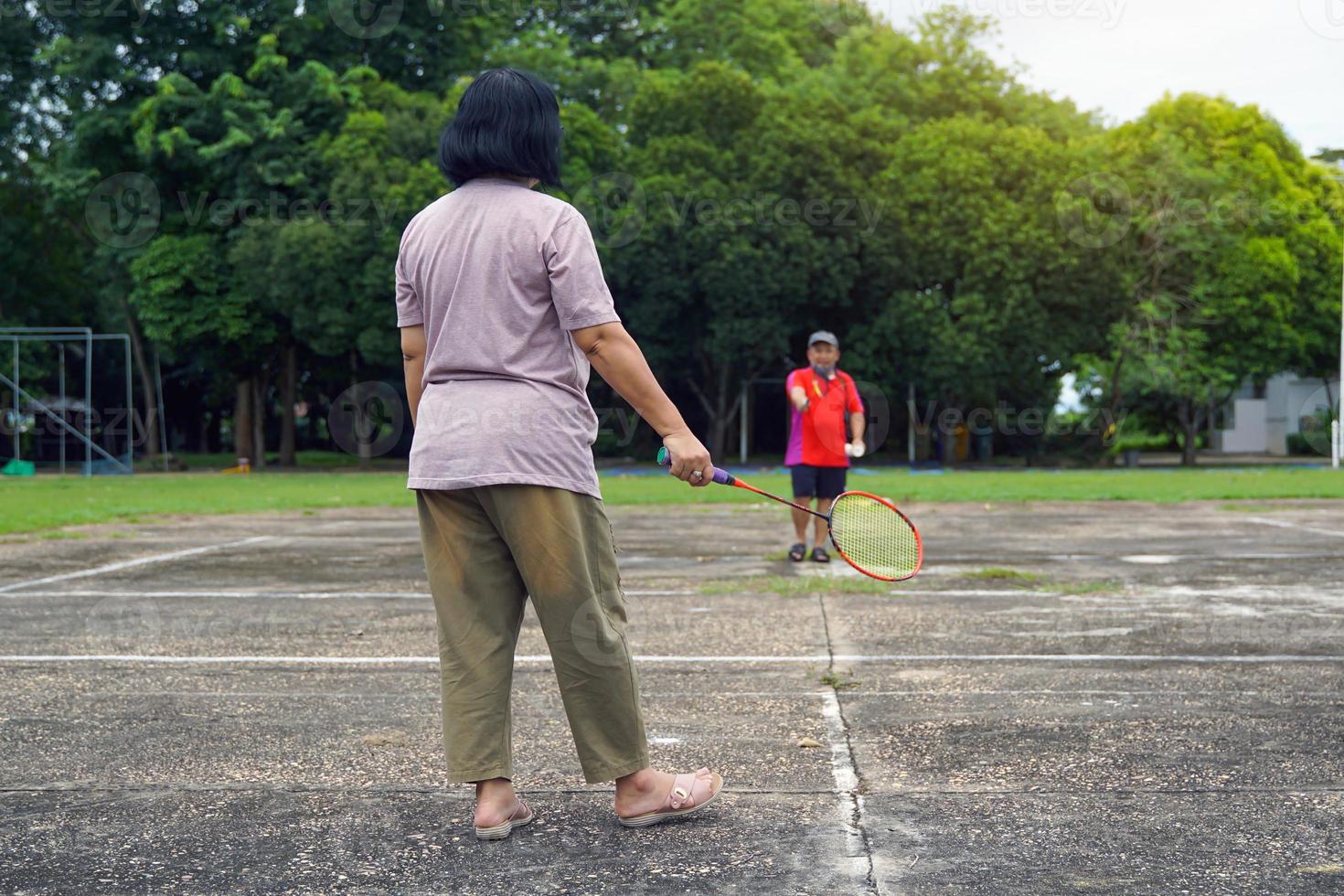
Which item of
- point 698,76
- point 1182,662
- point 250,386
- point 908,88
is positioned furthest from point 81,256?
point 1182,662

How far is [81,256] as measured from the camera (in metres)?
44.1

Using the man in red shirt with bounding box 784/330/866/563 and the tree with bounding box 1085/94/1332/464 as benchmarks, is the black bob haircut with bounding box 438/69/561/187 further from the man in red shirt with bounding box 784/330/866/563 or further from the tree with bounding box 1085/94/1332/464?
the tree with bounding box 1085/94/1332/464

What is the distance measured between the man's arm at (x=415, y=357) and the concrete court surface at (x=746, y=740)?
1.15 meters

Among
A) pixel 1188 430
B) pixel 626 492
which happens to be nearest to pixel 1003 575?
pixel 626 492

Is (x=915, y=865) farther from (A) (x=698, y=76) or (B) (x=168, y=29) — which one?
(B) (x=168, y=29)

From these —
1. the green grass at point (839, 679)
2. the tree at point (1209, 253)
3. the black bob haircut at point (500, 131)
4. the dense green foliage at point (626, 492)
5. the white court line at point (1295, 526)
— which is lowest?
the green grass at point (839, 679)

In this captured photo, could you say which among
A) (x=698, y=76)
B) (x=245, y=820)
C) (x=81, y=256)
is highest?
(x=698, y=76)

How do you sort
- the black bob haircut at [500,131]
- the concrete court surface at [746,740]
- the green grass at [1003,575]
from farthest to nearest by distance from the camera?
1. the green grass at [1003,575]
2. the black bob haircut at [500,131]
3. the concrete court surface at [746,740]

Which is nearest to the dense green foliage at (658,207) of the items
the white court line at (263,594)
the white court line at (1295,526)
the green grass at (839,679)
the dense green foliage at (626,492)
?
the dense green foliage at (626,492)

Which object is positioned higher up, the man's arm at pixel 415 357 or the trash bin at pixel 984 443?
the man's arm at pixel 415 357

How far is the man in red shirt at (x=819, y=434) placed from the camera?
1095 centimetres

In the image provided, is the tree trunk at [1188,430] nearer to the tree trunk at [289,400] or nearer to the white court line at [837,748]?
the tree trunk at [289,400]

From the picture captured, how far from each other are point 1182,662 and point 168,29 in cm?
3450

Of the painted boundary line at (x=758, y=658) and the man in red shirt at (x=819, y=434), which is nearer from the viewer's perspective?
the painted boundary line at (x=758, y=658)
